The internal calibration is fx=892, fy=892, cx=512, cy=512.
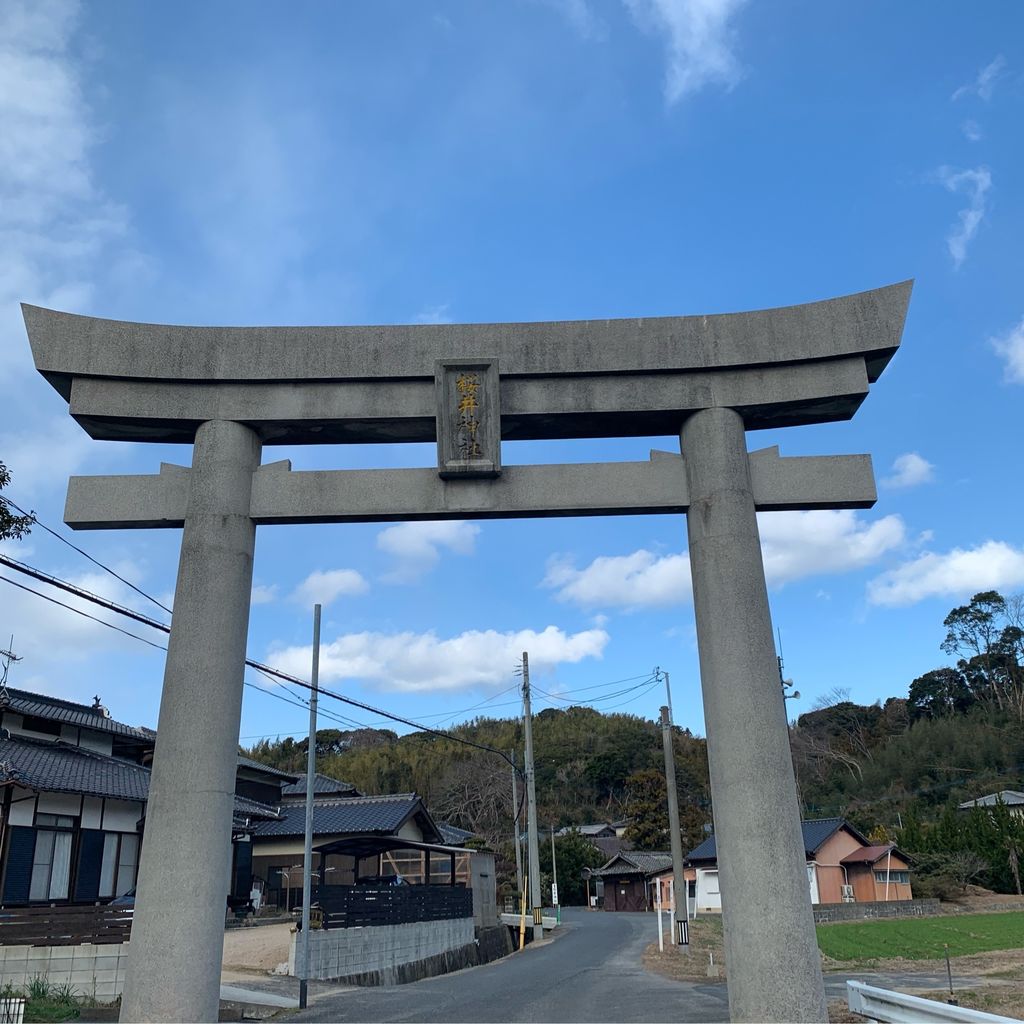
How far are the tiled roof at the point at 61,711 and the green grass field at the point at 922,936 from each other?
61.7 ft

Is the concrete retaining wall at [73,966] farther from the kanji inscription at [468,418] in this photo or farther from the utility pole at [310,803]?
the kanji inscription at [468,418]

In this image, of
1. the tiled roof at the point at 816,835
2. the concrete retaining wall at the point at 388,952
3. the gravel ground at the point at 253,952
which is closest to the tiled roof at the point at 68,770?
the gravel ground at the point at 253,952

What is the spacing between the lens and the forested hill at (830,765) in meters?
53.9

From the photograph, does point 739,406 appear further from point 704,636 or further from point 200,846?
point 200,846

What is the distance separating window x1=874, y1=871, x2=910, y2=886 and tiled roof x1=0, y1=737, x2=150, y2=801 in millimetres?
34708

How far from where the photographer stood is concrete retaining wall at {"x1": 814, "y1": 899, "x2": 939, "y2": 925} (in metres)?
34.6

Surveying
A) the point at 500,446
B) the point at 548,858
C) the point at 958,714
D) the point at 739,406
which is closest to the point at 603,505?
the point at 500,446

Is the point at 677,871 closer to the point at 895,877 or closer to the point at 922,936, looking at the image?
the point at 922,936

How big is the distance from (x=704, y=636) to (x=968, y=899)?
39.5 metres

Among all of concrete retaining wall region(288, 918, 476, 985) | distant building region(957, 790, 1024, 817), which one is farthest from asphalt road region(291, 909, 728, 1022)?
distant building region(957, 790, 1024, 817)

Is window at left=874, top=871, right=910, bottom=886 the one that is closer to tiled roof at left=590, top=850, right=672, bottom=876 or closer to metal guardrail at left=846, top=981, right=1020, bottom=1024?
tiled roof at left=590, top=850, right=672, bottom=876

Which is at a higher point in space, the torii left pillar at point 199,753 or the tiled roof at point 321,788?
the tiled roof at point 321,788

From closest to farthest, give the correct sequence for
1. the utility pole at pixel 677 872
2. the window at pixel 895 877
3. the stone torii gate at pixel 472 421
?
1. the stone torii gate at pixel 472 421
2. the utility pole at pixel 677 872
3. the window at pixel 895 877

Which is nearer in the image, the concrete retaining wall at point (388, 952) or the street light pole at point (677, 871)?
the concrete retaining wall at point (388, 952)
